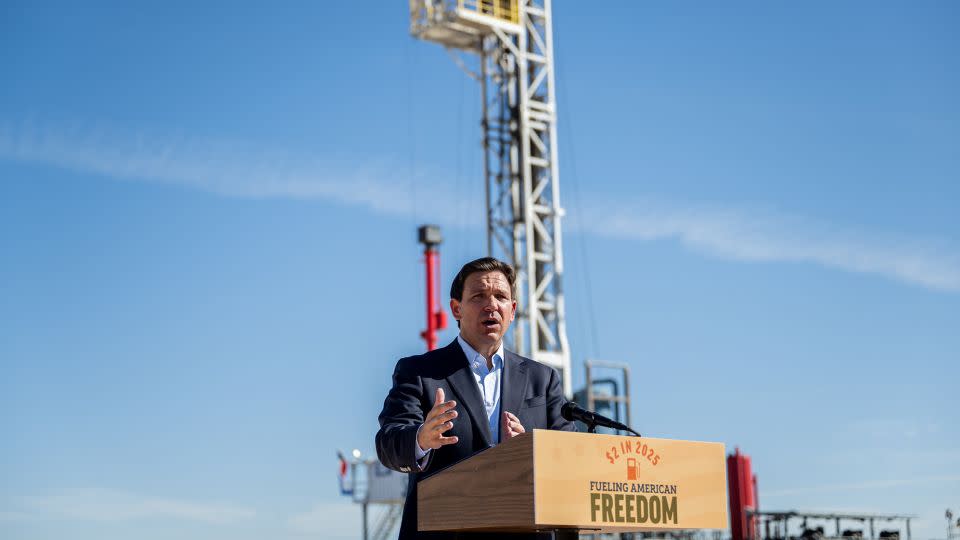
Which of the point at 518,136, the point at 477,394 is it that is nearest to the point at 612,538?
the point at 518,136

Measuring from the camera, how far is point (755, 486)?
28719 millimetres

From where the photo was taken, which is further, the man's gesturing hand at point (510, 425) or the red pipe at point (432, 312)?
the red pipe at point (432, 312)

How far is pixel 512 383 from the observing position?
184 inches

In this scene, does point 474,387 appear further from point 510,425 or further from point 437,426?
point 437,426

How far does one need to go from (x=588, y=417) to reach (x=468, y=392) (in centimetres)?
50

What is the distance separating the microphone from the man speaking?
0.49 feet

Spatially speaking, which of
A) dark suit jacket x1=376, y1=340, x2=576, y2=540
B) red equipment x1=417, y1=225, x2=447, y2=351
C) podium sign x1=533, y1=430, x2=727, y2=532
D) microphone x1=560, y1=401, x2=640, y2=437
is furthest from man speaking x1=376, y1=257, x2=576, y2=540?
red equipment x1=417, y1=225, x2=447, y2=351

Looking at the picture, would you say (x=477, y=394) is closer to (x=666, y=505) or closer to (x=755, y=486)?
(x=666, y=505)

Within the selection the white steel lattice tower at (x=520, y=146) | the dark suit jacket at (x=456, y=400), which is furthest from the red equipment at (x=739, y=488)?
the dark suit jacket at (x=456, y=400)

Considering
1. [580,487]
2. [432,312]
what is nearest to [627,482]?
[580,487]

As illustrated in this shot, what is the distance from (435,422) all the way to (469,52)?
2661 cm

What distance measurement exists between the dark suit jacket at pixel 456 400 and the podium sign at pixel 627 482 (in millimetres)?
675

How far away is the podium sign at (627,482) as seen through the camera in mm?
3658

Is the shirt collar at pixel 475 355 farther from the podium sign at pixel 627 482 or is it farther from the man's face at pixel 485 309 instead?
the podium sign at pixel 627 482
